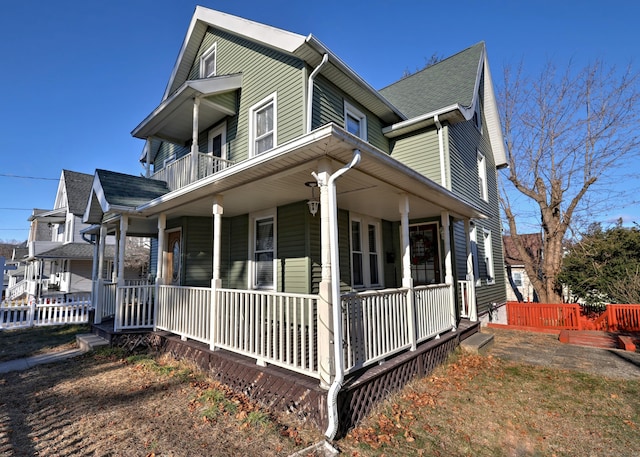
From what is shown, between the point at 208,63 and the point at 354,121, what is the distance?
561 centimetres

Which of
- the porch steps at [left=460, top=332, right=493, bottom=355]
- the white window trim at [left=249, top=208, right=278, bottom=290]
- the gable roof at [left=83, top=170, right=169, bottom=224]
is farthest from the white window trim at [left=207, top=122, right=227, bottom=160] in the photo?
the porch steps at [left=460, top=332, right=493, bottom=355]

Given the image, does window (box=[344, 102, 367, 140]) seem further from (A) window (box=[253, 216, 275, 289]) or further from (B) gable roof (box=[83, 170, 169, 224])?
(B) gable roof (box=[83, 170, 169, 224])

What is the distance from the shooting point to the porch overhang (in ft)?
26.0

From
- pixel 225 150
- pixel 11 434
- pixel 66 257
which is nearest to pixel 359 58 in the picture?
pixel 225 150

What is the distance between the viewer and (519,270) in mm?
21469

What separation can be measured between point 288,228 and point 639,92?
17.6 m

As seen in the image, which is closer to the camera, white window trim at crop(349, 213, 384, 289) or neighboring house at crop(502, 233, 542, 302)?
white window trim at crop(349, 213, 384, 289)

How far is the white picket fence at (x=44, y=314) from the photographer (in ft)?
34.5

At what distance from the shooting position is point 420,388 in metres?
4.88

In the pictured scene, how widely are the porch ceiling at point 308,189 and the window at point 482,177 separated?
14.1 ft

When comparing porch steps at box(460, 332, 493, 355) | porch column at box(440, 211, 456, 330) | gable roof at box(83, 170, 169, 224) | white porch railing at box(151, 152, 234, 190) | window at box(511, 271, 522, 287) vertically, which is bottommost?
porch steps at box(460, 332, 493, 355)

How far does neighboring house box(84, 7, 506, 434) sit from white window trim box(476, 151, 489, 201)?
191 millimetres

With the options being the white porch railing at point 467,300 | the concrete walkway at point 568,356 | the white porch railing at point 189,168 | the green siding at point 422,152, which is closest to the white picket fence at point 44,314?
the white porch railing at point 189,168

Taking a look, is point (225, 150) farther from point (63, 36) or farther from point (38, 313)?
point (38, 313)
